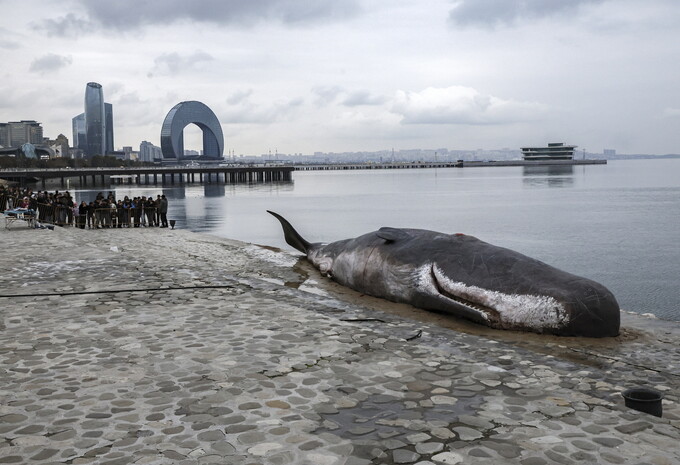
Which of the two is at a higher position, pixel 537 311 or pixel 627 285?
pixel 537 311

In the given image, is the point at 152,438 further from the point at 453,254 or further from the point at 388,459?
the point at 453,254

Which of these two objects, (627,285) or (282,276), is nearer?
(282,276)

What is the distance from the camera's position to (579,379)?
7.83m

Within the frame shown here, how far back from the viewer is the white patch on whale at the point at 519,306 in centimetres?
1080

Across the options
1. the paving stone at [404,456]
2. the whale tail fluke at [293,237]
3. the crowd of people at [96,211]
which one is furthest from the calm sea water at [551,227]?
the paving stone at [404,456]

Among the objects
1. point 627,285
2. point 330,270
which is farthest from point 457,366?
point 627,285

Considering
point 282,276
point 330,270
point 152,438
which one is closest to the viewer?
point 152,438

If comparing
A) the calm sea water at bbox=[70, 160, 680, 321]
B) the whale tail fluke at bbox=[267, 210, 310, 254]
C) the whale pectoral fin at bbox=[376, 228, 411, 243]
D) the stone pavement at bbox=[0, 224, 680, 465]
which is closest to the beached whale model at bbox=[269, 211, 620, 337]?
the whale pectoral fin at bbox=[376, 228, 411, 243]

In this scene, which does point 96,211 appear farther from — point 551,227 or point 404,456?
point 551,227

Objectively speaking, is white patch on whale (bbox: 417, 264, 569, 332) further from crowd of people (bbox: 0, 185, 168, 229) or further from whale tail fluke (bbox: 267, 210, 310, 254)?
crowd of people (bbox: 0, 185, 168, 229)

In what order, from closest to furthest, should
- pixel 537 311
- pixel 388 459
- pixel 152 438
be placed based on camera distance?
1. pixel 388 459
2. pixel 152 438
3. pixel 537 311

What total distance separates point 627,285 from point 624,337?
1198 centimetres

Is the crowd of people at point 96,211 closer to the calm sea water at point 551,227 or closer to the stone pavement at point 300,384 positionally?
the calm sea water at point 551,227

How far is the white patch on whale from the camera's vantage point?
10.8 metres
